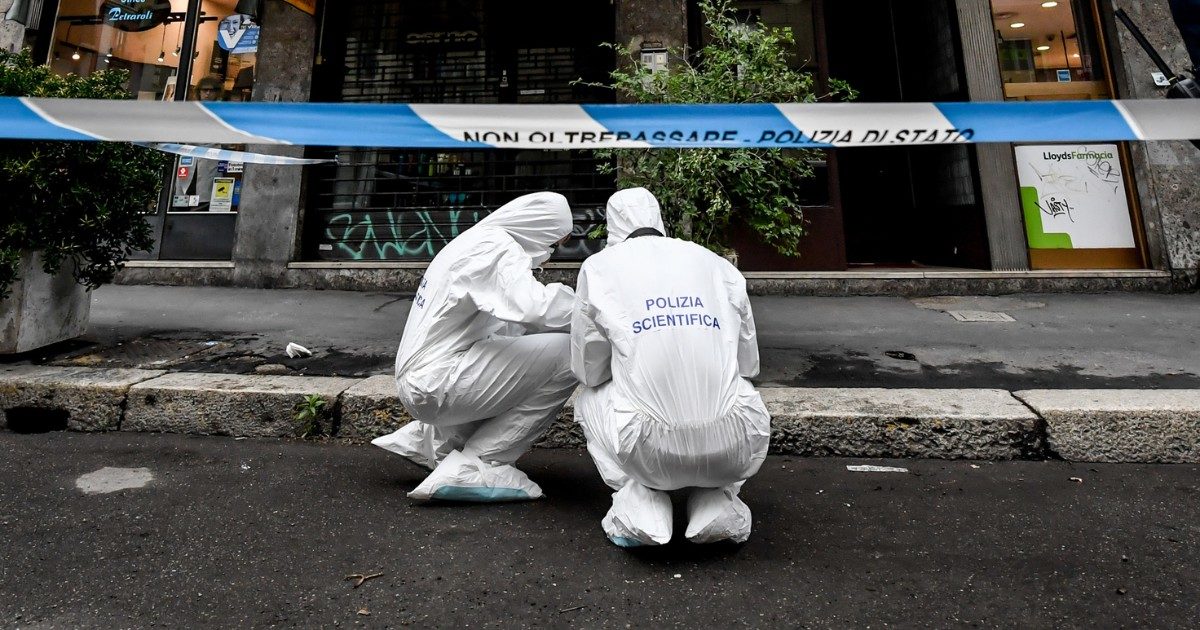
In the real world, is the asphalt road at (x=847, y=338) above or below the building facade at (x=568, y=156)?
below

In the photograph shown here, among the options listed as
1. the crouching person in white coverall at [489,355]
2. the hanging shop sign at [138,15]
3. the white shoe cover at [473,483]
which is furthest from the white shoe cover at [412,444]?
the hanging shop sign at [138,15]

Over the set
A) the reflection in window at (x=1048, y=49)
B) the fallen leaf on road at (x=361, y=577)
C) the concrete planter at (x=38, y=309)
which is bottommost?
the fallen leaf on road at (x=361, y=577)

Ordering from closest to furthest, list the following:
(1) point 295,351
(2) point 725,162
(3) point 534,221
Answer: (3) point 534,221
(2) point 725,162
(1) point 295,351

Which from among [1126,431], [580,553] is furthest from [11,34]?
[1126,431]

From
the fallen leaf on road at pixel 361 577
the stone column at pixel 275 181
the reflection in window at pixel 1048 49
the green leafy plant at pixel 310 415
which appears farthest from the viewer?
the stone column at pixel 275 181

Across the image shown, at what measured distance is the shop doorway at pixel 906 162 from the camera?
790cm

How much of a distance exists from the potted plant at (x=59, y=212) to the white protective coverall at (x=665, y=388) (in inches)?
151

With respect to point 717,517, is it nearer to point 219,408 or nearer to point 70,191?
point 219,408

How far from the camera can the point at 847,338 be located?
501cm

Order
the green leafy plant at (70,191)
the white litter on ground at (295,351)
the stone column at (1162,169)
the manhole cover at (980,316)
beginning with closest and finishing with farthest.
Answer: the green leafy plant at (70,191), the white litter on ground at (295,351), the manhole cover at (980,316), the stone column at (1162,169)

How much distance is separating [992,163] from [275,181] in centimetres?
897

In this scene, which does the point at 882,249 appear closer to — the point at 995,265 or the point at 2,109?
the point at 995,265

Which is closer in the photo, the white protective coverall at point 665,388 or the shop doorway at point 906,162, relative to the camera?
the white protective coverall at point 665,388

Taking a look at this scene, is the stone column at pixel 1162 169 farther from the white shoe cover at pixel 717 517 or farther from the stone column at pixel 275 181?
the stone column at pixel 275 181
